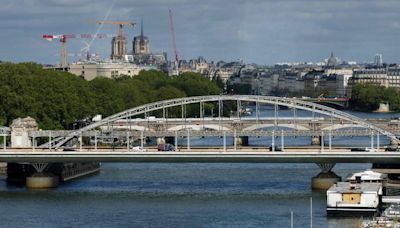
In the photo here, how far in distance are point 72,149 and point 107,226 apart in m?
17.6

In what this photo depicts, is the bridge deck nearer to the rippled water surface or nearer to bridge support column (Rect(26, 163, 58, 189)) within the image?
bridge support column (Rect(26, 163, 58, 189))

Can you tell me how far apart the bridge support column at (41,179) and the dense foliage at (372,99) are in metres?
118

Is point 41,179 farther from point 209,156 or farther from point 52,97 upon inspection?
point 52,97

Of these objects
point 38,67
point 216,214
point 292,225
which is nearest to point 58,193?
point 216,214

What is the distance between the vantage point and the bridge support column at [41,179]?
73.1 metres

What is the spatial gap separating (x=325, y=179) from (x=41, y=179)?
13450 millimetres

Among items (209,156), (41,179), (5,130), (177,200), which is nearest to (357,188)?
(177,200)

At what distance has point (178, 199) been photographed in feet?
223

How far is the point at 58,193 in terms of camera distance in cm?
7100

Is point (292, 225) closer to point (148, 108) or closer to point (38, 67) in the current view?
point (148, 108)

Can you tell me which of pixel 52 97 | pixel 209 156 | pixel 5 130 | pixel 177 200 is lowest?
pixel 177 200

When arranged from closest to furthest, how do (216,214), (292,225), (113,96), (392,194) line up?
1. (292,225)
2. (216,214)
3. (392,194)
4. (113,96)

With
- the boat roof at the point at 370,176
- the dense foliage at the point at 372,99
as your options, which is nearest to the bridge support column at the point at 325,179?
the boat roof at the point at 370,176

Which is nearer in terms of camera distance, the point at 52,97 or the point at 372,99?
the point at 52,97
